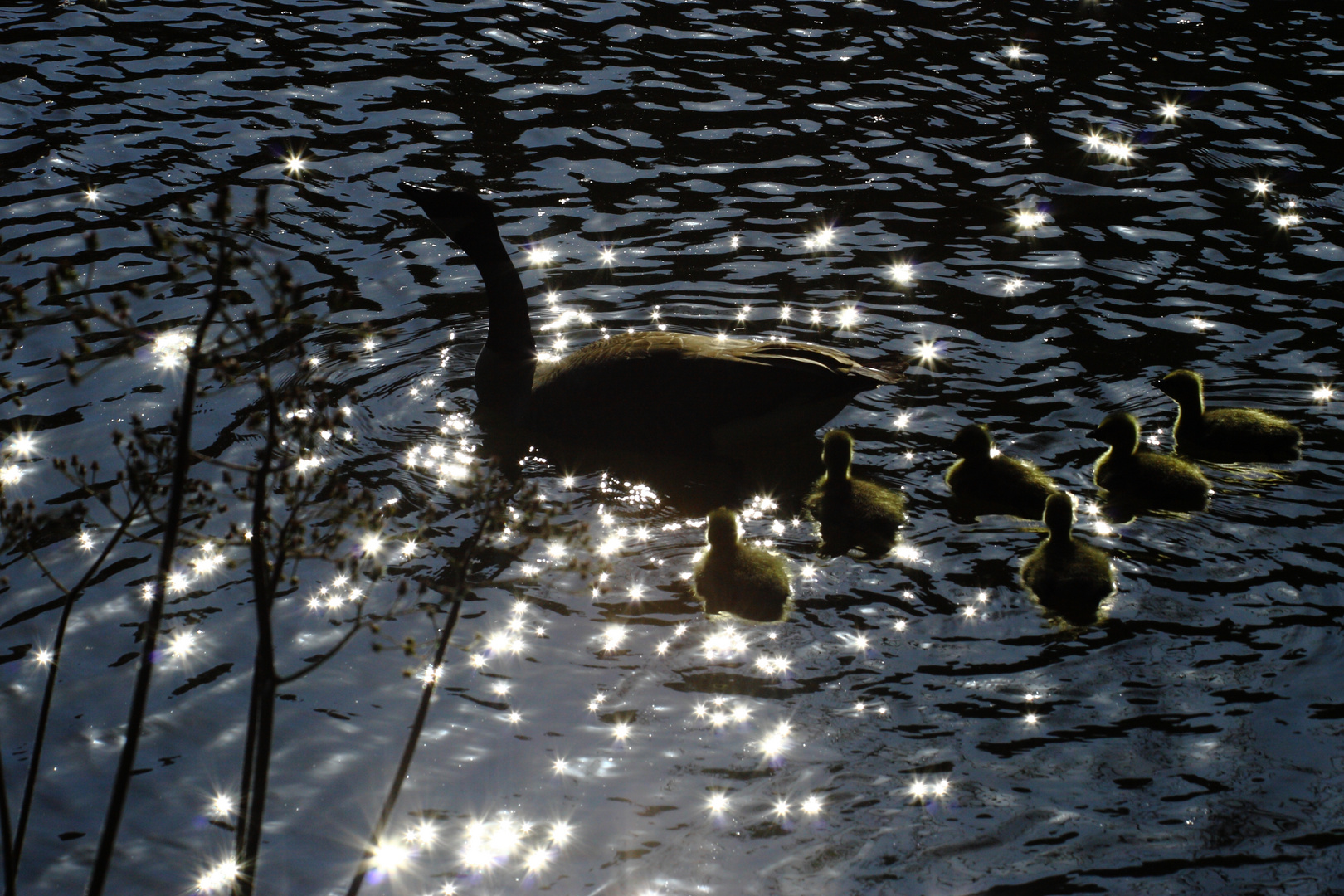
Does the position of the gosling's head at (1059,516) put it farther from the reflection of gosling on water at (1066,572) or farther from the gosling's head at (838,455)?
the gosling's head at (838,455)

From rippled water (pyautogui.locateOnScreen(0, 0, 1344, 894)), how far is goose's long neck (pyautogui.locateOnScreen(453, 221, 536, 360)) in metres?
0.63

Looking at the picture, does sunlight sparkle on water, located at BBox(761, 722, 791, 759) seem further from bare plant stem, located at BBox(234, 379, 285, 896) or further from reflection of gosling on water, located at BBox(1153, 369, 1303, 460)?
reflection of gosling on water, located at BBox(1153, 369, 1303, 460)

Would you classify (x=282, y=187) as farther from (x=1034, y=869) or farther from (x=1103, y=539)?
(x=1034, y=869)

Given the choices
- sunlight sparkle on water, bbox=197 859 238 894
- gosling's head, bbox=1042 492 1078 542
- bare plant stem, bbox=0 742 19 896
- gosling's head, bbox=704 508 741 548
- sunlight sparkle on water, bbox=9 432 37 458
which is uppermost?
bare plant stem, bbox=0 742 19 896

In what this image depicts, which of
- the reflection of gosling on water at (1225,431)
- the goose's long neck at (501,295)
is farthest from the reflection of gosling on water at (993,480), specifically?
the goose's long neck at (501,295)

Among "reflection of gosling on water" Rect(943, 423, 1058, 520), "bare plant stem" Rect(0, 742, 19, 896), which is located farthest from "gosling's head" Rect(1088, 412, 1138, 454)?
"bare plant stem" Rect(0, 742, 19, 896)

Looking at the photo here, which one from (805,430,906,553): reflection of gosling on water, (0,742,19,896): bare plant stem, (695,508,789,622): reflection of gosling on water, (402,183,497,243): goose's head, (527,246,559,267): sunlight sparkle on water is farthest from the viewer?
(527,246,559,267): sunlight sparkle on water

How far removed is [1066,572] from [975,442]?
4.92 feet

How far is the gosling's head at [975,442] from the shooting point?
8.27 metres

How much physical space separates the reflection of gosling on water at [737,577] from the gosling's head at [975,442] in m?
1.76

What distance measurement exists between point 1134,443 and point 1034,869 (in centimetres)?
402

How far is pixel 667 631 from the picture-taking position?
23.2 feet

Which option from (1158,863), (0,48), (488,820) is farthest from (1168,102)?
(0,48)

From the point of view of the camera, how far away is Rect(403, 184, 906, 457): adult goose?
357 inches
